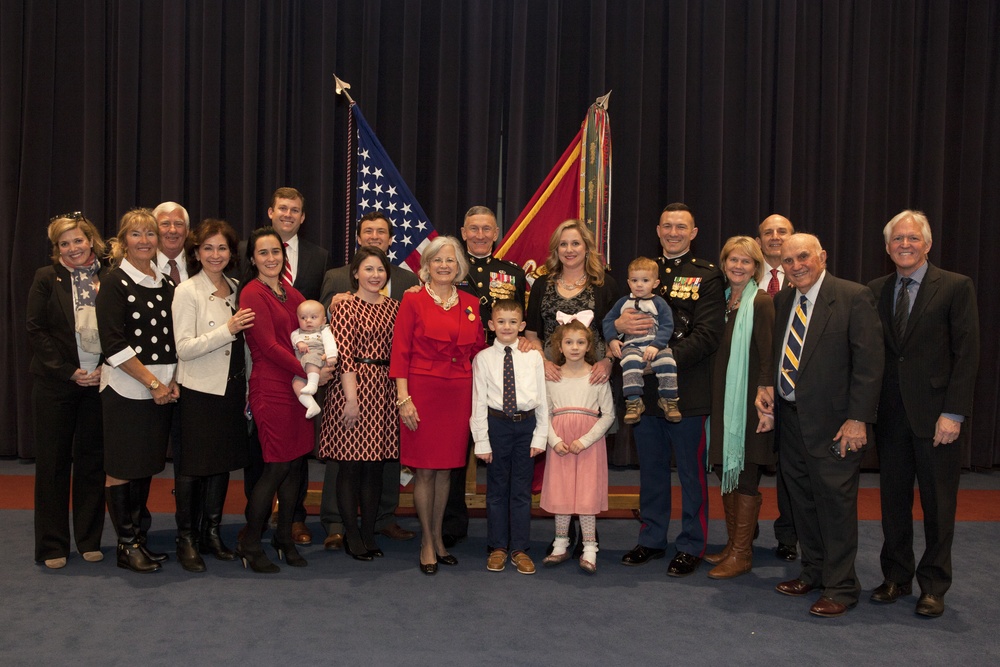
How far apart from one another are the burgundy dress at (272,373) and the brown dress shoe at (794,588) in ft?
7.67

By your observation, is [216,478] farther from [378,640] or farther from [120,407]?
[378,640]

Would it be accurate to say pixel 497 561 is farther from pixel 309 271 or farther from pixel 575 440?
pixel 309 271

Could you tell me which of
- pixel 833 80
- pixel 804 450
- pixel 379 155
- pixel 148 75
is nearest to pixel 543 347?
pixel 804 450

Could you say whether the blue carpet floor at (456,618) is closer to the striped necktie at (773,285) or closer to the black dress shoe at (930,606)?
the black dress shoe at (930,606)

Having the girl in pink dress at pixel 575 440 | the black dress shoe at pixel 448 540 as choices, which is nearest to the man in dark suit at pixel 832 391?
the girl in pink dress at pixel 575 440

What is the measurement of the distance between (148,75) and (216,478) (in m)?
3.95

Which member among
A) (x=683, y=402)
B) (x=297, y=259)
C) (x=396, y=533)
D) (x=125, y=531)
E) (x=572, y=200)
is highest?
(x=572, y=200)

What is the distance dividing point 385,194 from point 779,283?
2.59 m

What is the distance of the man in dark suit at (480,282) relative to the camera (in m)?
4.27

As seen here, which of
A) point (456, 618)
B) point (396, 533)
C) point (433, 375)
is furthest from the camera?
point (396, 533)

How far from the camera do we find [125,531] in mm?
3744

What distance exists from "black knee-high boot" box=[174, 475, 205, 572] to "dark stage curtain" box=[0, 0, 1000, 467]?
2.96m

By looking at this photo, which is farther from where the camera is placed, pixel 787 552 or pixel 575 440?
pixel 787 552

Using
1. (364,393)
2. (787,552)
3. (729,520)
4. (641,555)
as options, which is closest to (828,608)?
(729,520)
